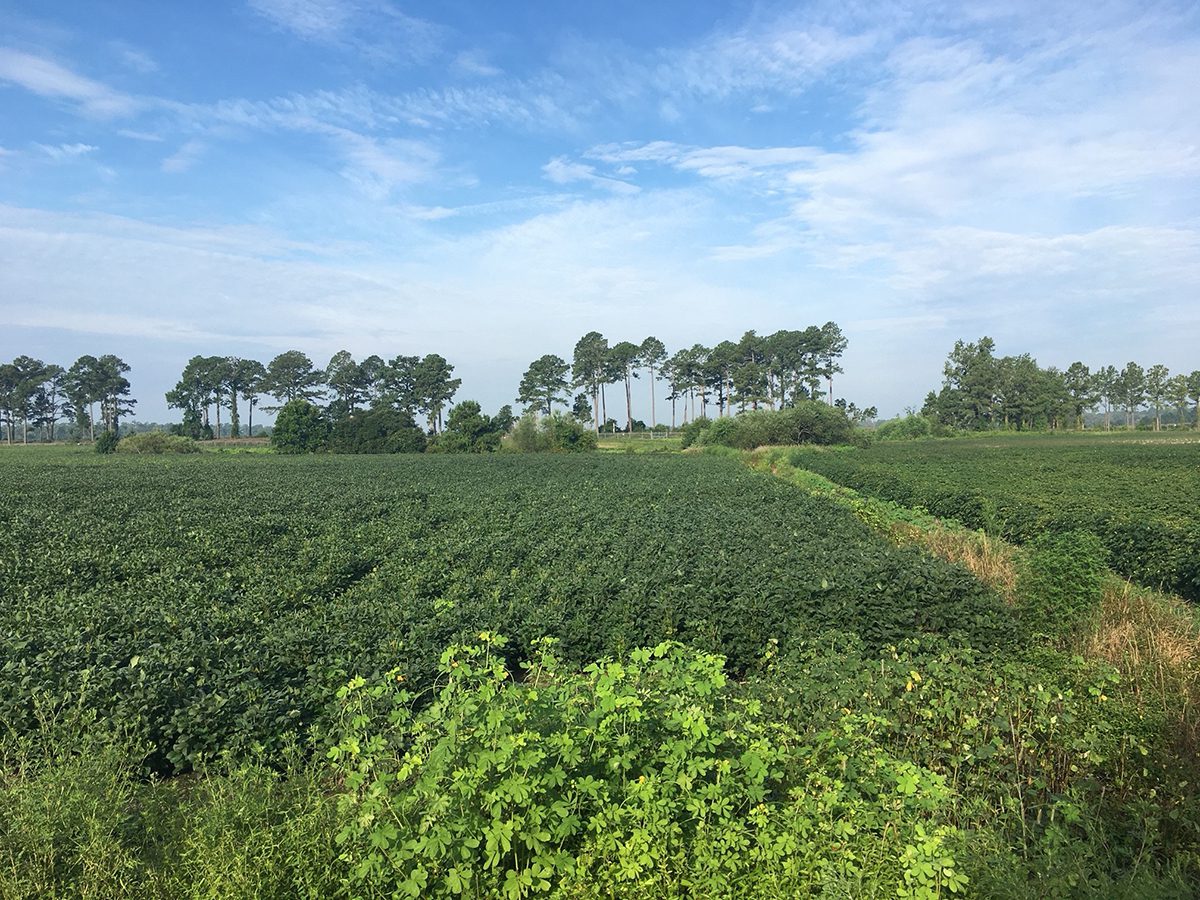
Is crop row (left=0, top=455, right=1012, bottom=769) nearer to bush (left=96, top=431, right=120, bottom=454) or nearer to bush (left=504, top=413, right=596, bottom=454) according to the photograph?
bush (left=504, top=413, right=596, bottom=454)

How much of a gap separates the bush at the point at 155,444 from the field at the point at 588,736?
6817cm

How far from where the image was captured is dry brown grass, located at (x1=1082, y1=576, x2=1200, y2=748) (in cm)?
555

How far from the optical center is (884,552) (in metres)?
10.4

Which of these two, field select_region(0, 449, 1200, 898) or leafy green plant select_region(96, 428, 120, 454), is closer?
field select_region(0, 449, 1200, 898)

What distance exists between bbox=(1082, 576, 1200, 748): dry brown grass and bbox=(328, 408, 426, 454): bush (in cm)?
7077

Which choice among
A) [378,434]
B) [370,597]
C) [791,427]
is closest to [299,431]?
[378,434]

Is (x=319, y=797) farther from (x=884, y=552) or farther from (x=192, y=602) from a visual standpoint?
(x=884, y=552)

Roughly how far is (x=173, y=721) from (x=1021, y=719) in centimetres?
671

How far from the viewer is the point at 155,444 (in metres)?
→ 67.8

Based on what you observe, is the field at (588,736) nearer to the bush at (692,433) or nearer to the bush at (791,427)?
the bush at (791,427)

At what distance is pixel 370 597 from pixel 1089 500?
1723cm

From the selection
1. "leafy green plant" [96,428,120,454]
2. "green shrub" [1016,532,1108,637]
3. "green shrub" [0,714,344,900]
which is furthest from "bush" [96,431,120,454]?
"green shrub" [1016,532,1108,637]

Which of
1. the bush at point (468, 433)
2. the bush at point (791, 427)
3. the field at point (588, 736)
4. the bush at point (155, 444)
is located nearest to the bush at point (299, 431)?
the bush at point (155, 444)

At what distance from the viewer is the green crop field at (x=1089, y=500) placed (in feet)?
39.4
